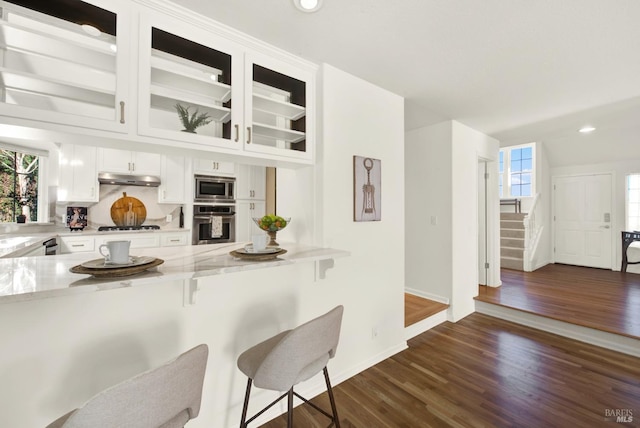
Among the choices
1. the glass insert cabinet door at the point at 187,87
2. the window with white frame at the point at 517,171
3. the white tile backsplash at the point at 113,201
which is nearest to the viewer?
the glass insert cabinet door at the point at 187,87

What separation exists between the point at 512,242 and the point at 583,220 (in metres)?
1.55

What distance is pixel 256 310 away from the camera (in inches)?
69.0

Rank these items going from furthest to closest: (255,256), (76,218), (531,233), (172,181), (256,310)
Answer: (531,233) < (172,181) < (76,218) < (256,310) < (255,256)

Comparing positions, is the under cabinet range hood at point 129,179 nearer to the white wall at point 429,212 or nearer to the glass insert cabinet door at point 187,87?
the glass insert cabinet door at point 187,87

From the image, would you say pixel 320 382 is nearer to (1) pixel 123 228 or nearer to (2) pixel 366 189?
(2) pixel 366 189

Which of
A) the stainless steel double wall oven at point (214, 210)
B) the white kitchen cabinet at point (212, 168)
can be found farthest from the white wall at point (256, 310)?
the white kitchen cabinet at point (212, 168)

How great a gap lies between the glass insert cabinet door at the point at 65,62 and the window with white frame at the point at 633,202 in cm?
765

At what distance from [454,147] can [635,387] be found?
2.57 m

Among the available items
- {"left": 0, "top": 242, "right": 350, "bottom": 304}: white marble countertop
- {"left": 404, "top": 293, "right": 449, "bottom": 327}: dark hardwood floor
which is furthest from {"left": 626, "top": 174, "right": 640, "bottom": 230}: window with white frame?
{"left": 0, "top": 242, "right": 350, "bottom": 304}: white marble countertop

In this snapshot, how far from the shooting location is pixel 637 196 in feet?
16.4

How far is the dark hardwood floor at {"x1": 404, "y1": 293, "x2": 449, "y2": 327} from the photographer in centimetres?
291

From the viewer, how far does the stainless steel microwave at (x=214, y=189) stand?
4.14 meters

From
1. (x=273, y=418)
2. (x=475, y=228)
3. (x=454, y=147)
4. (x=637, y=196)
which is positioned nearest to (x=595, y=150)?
(x=637, y=196)

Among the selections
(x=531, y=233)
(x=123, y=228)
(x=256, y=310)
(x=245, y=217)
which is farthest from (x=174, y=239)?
(x=531, y=233)
